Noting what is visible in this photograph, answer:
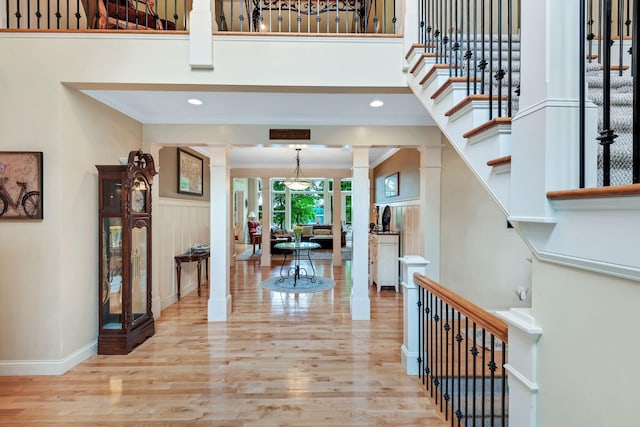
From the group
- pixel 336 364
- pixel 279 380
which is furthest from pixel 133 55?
pixel 336 364

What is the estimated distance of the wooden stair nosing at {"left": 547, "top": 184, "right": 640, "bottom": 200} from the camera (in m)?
0.76

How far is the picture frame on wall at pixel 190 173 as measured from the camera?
471 cm

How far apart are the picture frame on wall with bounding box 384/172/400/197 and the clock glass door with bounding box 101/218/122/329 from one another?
181 inches

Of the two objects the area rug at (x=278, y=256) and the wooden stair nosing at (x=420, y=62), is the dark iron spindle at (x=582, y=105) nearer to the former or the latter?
the wooden stair nosing at (x=420, y=62)

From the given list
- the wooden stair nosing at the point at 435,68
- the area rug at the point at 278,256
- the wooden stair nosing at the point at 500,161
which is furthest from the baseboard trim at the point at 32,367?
the area rug at the point at 278,256

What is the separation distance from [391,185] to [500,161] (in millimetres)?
5163

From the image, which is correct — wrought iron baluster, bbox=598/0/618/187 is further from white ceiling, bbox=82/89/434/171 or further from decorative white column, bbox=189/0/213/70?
decorative white column, bbox=189/0/213/70

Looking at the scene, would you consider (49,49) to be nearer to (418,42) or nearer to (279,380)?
(418,42)

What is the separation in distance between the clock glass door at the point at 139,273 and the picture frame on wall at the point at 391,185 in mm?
4361

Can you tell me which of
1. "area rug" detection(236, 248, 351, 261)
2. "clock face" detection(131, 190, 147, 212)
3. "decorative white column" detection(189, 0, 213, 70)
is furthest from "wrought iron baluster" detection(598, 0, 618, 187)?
"area rug" detection(236, 248, 351, 261)

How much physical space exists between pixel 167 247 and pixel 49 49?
256 cm

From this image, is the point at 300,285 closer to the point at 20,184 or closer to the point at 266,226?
the point at 266,226

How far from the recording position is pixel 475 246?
12.6ft

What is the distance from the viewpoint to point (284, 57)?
250cm
